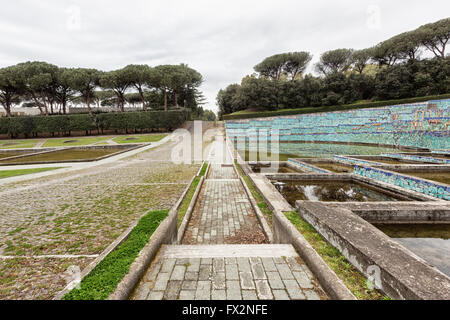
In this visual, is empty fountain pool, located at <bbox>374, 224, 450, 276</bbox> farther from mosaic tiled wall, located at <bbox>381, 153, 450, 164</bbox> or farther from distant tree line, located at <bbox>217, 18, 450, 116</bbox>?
distant tree line, located at <bbox>217, 18, 450, 116</bbox>

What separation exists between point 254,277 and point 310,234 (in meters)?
1.78

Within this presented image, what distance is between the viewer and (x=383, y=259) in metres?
2.64

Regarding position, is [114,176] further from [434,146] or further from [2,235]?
[434,146]

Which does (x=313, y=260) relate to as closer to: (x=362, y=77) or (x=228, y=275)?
(x=228, y=275)

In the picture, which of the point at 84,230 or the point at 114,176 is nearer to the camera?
the point at 84,230

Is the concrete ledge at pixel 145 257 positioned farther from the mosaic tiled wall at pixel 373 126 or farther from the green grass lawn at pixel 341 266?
the mosaic tiled wall at pixel 373 126

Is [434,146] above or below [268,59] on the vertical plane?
below

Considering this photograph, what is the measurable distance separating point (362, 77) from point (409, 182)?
1534 inches

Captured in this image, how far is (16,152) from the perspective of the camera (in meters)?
22.8

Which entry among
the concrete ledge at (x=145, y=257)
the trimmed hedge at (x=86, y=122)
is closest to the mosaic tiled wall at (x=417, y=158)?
the concrete ledge at (x=145, y=257)

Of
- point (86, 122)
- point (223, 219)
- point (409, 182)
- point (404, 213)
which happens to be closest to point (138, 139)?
point (86, 122)

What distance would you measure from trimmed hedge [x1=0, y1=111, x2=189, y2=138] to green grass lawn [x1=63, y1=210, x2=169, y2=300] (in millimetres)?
36704

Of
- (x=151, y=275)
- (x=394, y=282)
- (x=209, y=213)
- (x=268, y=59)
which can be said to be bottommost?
(x=209, y=213)
